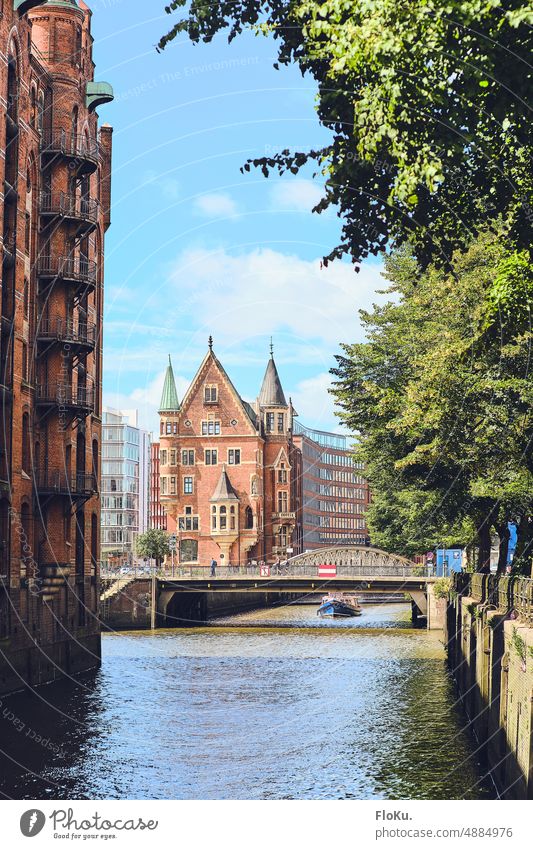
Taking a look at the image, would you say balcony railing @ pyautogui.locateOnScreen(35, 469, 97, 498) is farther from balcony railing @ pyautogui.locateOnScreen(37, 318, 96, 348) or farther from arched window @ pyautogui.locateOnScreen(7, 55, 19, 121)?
arched window @ pyautogui.locateOnScreen(7, 55, 19, 121)

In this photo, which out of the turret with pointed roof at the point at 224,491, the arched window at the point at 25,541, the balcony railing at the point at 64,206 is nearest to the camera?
the arched window at the point at 25,541

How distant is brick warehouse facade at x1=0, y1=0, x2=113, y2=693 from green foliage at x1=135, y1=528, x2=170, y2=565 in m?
67.5

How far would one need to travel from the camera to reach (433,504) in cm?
6047

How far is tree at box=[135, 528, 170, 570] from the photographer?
5207 inches

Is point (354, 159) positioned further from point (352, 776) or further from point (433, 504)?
point (433, 504)

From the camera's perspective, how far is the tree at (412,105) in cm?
1777

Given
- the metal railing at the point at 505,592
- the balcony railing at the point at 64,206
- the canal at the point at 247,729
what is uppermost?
the balcony railing at the point at 64,206

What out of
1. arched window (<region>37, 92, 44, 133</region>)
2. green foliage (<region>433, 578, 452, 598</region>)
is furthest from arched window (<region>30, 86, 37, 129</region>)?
green foliage (<region>433, 578, 452, 598</region>)

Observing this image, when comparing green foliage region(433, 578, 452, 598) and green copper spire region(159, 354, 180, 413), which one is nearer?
green foliage region(433, 578, 452, 598)

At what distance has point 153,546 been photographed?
132500 mm

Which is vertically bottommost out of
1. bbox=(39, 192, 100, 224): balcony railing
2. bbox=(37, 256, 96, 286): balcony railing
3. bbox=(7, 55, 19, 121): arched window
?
bbox=(37, 256, 96, 286): balcony railing

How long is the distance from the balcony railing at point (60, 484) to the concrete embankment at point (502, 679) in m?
19.4

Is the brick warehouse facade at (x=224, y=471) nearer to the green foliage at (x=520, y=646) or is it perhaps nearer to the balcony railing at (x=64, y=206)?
the balcony railing at (x=64, y=206)

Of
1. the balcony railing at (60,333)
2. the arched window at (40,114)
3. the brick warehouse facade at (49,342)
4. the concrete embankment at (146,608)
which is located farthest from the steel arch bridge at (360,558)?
the arched window at (40,114)
